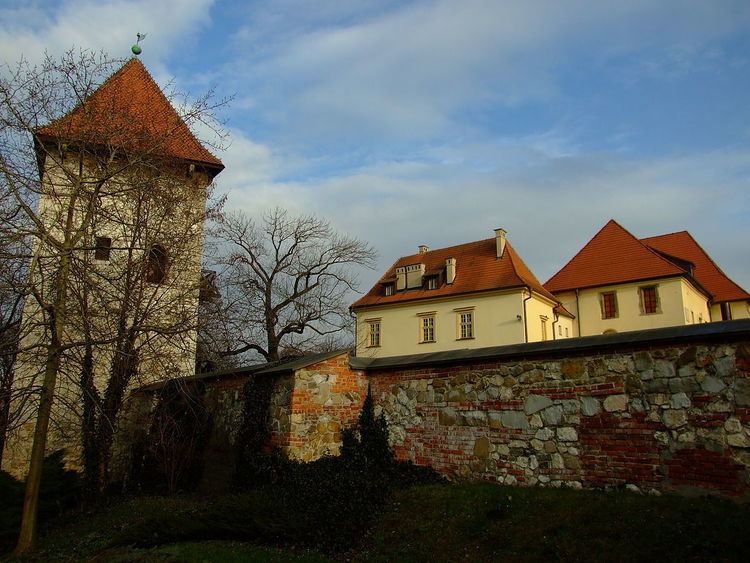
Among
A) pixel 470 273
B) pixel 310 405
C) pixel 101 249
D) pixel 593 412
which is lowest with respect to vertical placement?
pixel 593 412

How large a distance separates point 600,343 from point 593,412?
2.59 feet

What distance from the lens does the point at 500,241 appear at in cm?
3080

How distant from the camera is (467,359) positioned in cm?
800

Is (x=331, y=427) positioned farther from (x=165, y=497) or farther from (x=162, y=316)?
(x=162, y=316)

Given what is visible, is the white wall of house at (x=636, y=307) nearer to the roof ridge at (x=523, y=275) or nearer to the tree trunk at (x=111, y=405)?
the roof ridge at (x=523, y=275)

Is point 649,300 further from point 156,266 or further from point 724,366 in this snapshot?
point 724,366

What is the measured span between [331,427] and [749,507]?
553cm

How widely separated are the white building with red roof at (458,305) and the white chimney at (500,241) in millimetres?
52

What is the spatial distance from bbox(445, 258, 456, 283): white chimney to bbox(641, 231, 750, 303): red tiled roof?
1267cm

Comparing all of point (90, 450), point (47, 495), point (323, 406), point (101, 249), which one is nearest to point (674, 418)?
point (323, 406)

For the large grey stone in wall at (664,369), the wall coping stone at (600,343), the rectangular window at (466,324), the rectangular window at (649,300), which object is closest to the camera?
the wall coping stone at (600,343)

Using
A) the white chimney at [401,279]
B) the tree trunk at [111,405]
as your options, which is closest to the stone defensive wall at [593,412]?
the tree trunk at [111,405]

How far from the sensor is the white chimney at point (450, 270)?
31.0 m

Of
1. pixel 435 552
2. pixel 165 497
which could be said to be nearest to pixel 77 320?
pixel 165 497
